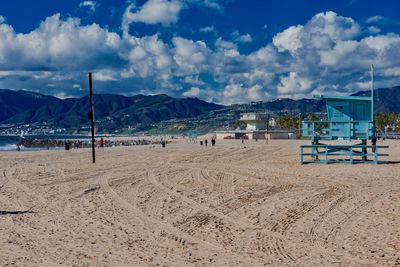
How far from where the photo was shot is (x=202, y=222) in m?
9.78

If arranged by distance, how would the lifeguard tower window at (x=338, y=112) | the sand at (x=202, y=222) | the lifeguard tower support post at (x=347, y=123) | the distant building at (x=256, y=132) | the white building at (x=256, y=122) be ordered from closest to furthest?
the sand at (x=202, y=222) → the lifeguard tower support post at (x=347, y=123) → the lifeguard tower window at (x=338, y=112) → the distant building at (x=256, y=132) → the white building at (x=256, y=122)

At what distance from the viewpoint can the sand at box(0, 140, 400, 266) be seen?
7.30 m

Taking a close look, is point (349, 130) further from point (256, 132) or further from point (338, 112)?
point (256, 132)

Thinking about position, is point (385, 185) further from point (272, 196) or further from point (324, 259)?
point (324, 259)

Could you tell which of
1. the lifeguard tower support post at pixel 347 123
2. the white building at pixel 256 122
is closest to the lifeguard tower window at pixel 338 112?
the lifeguard tower support post at pixel 347 123

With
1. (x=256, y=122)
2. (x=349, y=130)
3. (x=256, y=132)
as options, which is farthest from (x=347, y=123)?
(x=256, y=122)

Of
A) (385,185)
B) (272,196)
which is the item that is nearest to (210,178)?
(272,196)

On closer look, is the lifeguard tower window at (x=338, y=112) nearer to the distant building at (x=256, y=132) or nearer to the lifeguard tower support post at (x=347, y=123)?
the lifeguard tower support post at (x=347, y=123)

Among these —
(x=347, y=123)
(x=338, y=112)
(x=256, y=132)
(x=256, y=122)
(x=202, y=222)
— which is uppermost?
(x=338, y=112)

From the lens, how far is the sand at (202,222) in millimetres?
7301

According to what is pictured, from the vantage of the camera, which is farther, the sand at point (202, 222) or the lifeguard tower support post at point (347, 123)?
the lifeguard tower support post at point (347, 123)

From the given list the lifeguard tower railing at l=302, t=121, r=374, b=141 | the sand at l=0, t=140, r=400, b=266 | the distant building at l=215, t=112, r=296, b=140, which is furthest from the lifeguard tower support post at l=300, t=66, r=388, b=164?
the distant building at l=215, t=112, r=296, b=140

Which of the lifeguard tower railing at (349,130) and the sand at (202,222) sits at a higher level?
the lifeguard tower railing at (349,130)

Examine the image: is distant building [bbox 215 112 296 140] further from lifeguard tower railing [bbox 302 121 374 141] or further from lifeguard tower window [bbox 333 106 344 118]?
lifeguard tower railing [bbox 302 121 374 141]
